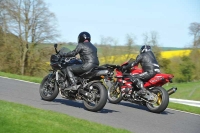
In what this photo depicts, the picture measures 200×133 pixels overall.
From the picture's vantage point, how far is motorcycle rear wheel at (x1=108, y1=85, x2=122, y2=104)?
1228 cm

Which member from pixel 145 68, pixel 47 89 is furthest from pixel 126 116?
pixel 47 89

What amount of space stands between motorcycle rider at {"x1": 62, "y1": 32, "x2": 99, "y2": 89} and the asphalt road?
0.90m

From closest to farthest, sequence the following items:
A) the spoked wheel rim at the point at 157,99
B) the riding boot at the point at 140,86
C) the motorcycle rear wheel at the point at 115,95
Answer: the spoked wheel rim at the point at 157,99 < the riding boot at the point at 140,86 < the motorcycle rear wheel at the point at 115,95

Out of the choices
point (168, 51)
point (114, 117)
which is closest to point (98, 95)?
point (114, 117)

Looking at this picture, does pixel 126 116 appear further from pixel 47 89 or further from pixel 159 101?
pixel 47 89

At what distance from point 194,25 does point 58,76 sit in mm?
28363

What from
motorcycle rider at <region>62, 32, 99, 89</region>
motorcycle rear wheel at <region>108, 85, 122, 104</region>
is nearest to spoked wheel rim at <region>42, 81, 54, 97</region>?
motorcycle rider at <region>62, 32, 99, 89</region>

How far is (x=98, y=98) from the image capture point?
985 centimetres

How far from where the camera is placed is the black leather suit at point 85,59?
10.3m

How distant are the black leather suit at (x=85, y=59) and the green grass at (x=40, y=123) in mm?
2430

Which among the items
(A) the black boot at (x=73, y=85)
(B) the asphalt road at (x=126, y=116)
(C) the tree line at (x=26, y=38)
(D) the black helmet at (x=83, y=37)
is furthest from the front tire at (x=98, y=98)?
(C) the tree line at (x=26, y=38)

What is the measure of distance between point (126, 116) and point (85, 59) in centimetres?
182

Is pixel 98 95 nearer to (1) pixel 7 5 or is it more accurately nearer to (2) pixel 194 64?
(1) pixel 7 5

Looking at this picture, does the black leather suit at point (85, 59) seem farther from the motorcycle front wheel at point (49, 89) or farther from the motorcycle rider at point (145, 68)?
the motorcycle rider at point (145, 68)
